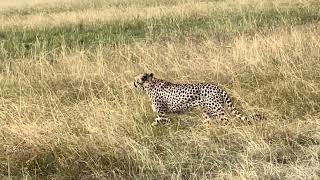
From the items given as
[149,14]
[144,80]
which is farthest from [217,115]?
[149,14]

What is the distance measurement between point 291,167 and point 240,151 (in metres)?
0.60

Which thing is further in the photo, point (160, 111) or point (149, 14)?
point (149, 14)

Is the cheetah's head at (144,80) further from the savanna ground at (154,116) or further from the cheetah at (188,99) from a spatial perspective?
the savanna ground at (154,116)

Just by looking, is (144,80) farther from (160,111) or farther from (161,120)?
(161,120)

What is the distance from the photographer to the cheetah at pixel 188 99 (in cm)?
566

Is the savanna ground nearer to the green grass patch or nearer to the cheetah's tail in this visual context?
the cheetah's tail

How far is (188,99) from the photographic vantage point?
5.79m

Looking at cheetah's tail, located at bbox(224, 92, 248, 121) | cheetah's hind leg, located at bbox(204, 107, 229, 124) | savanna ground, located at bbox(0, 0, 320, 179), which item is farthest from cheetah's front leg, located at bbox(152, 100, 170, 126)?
cheetah's tail, located at bbox(224, 92, 248, 121)

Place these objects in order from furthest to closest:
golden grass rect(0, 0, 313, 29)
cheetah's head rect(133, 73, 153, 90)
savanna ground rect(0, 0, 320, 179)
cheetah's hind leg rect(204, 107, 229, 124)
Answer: golden grass rect(0, 0, 313, 29)
cheetah's head rect(133, 73, 153, 90)
cheetah's hind leg rect(204, 107, 229, 124)
savanna ground rect(0, 0, 320, 179)

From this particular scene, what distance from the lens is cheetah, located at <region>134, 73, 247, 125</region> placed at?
223 inches

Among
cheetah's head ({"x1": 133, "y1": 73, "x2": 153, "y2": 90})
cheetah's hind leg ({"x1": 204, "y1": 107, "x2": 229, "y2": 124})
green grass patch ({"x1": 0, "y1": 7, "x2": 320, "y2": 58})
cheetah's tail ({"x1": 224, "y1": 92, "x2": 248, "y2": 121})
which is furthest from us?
green grass patch ({"x1": 0, "y1": 7, "x2": 320, "y2": 58})

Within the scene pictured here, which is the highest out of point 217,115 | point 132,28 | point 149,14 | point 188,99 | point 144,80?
point 144,80

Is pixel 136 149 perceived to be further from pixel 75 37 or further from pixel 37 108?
pixel 75 37

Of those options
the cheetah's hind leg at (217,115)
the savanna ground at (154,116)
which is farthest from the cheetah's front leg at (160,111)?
the cheetah's hind leg at (217,115)
